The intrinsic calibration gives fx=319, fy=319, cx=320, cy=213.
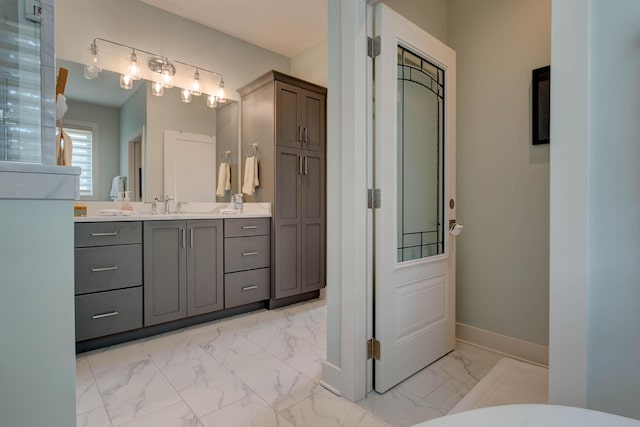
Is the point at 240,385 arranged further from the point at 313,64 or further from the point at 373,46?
the point at 313,64

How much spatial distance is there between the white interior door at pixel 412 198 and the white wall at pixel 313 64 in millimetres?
1808

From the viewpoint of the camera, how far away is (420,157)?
6.57ft

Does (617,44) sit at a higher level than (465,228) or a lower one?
higher

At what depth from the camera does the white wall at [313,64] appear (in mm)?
3608

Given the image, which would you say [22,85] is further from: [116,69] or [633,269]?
[116,69]

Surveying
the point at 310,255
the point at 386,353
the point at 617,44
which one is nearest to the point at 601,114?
the point at 617,44

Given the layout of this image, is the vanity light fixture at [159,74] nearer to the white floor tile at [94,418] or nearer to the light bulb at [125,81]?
the light bulb at [125,81]

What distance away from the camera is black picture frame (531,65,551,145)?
6.51ft

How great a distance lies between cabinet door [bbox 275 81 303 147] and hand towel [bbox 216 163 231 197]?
72cm

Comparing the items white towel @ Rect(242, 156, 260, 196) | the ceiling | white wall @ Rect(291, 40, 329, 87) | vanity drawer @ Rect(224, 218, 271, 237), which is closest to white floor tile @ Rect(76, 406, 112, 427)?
vanity drawer @ Rect(224, 218, 271, 237)

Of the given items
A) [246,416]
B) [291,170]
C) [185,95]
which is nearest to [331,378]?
[246,416]

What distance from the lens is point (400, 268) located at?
1780 mm

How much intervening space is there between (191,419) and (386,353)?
99 centimetres

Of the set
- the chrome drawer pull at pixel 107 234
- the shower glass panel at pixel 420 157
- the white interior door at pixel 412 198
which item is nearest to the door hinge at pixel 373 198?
the white interior door at pixel 412 198
